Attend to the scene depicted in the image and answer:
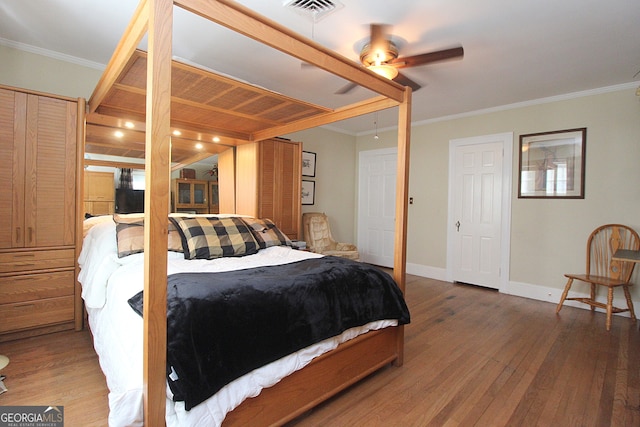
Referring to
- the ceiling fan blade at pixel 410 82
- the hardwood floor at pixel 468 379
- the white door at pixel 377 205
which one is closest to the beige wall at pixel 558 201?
the white door at pixel 377 205

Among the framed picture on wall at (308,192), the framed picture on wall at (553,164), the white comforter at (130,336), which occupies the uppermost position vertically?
the framed picture on wall at (553,164)

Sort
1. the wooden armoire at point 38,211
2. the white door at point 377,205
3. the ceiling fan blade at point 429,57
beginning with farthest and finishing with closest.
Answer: the white door at point 377,205, the wooden armoire at point 38,211, the ceiling fan blade at point 429,57

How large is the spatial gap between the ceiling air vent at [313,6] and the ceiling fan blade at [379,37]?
367mm

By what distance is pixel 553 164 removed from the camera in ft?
12.6

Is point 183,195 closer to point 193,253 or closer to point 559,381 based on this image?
point 193,253

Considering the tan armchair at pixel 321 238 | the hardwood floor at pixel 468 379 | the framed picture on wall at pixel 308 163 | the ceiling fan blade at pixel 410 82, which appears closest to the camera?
the hardwood floor at pixel 468 379

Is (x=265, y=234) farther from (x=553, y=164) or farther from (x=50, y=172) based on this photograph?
(x=553, y=164)

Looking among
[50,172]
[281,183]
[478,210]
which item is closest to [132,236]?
[50,172]

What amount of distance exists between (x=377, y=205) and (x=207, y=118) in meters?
3.41

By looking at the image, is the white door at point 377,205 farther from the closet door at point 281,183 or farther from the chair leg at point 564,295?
the chair leg at point 564,295

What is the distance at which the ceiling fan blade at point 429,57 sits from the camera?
2154 millimetres

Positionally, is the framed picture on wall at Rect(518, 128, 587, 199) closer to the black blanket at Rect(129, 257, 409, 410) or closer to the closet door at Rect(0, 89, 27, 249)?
the black blanket at Rect(129, 257, 409, 410)

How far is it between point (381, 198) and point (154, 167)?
4.80 m

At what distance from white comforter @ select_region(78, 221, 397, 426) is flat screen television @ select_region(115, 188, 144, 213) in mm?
350
